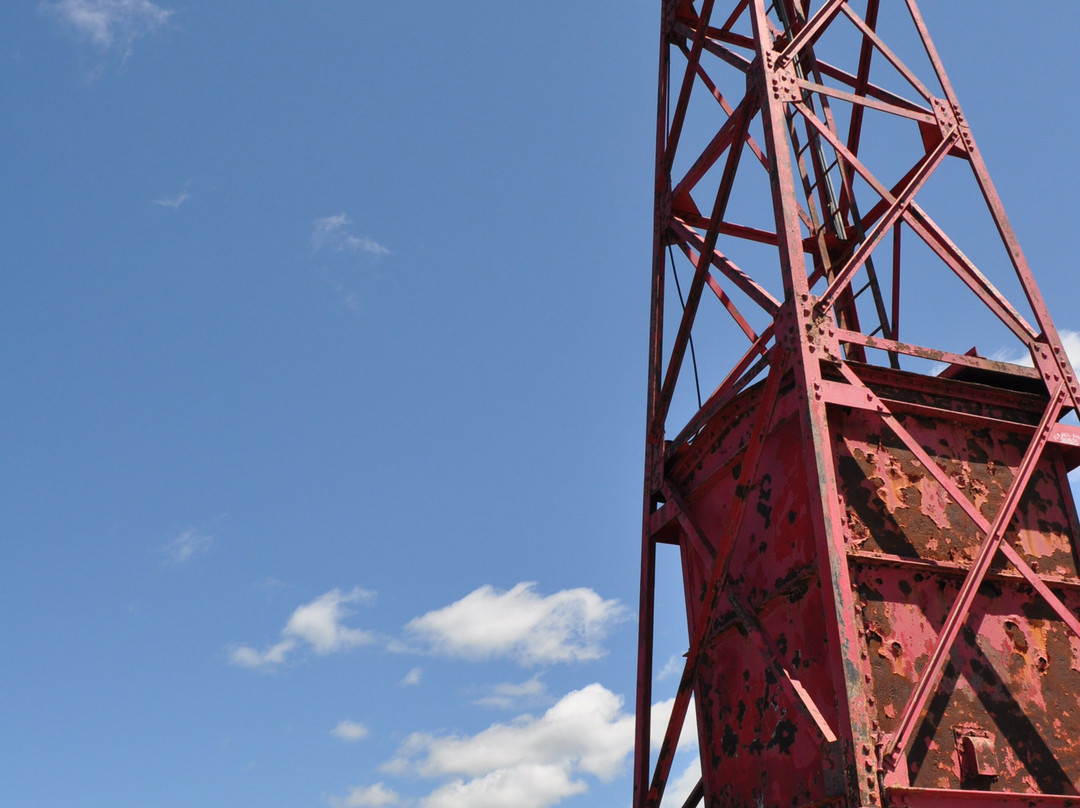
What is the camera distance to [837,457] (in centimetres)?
648

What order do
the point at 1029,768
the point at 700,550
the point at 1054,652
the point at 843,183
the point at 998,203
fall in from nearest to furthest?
1. the point at 1029,768
2. the point at 1054,652
3. the point at 700,550
4. the point at 998,203
5. the point at 843,183

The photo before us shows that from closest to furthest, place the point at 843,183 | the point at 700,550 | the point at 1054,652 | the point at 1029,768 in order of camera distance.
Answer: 1. the point at 1029,768
2. the point at 1054,652
3. the point at 700,550
4. the point at 843,183

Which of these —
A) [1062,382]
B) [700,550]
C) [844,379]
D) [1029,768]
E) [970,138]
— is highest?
[970,138]

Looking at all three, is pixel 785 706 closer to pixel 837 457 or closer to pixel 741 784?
pixel 741 784

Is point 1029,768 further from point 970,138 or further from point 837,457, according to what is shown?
point 970,138

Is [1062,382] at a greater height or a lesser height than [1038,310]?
lesser

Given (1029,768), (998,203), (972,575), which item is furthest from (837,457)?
(998,203)

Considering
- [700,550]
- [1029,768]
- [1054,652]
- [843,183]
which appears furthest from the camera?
[843,183]

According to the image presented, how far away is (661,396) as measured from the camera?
28.0 feet

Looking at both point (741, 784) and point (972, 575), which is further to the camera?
point (741, 784)

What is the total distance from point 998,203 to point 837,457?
3126mm

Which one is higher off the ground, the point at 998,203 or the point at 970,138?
the point at 970,138

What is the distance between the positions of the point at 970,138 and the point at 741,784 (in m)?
5.44

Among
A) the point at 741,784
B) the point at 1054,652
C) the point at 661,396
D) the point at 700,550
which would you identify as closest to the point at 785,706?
the point at 741,784
